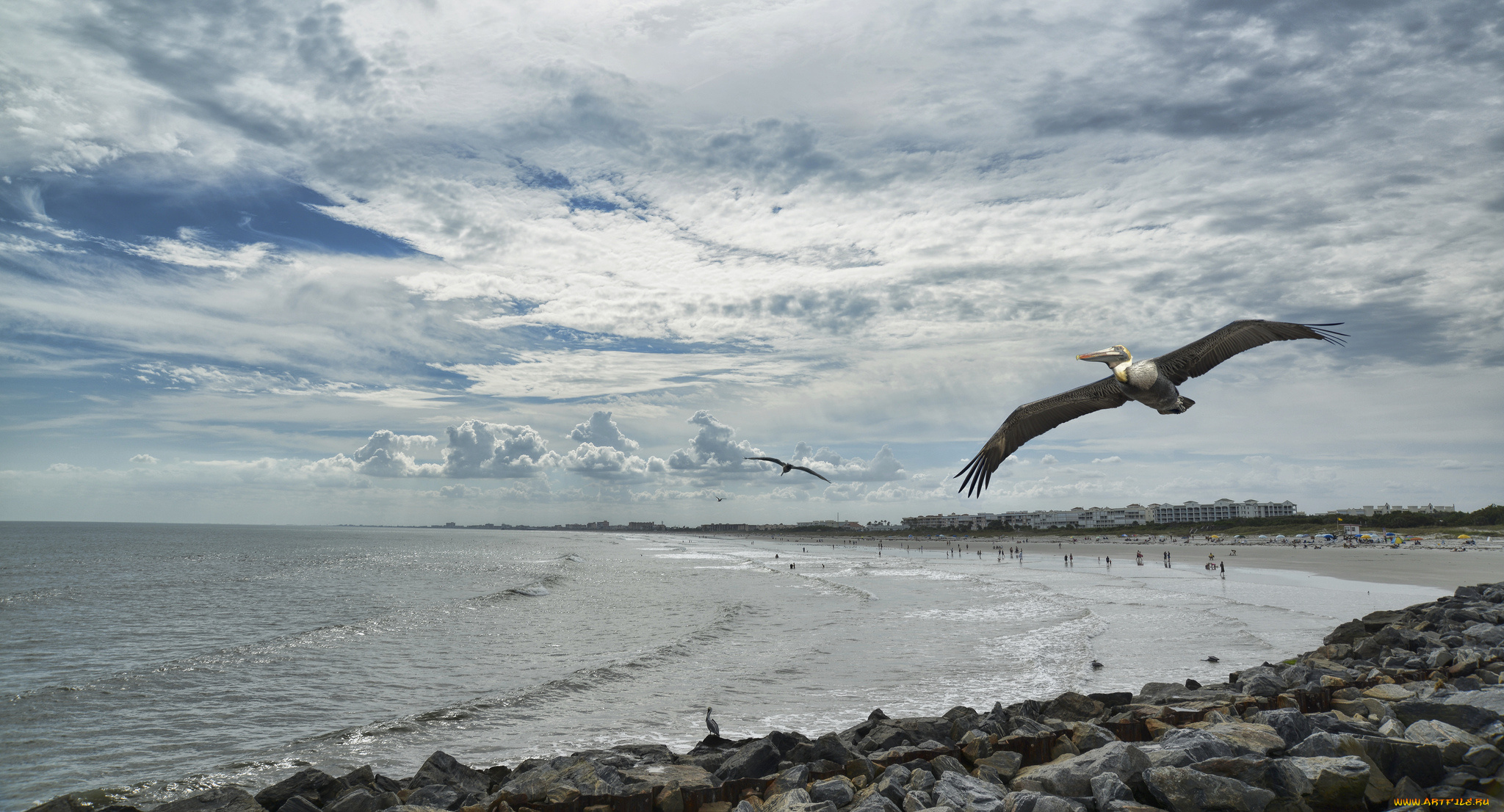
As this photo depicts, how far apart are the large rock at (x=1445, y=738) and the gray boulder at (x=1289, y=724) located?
811mm

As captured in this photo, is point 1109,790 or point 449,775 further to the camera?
point 449,775

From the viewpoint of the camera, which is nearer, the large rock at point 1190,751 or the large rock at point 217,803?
→ the large rock at point 1190,751

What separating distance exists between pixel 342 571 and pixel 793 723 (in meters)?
65.0

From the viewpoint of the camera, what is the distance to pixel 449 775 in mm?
9023

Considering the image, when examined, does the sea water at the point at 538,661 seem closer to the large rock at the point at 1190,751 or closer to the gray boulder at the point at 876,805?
the gray boulder at the point at 876,805

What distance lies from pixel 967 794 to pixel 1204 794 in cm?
179

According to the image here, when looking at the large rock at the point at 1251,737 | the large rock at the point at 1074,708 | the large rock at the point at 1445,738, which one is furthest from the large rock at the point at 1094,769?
the large rock at the point at 1074,708

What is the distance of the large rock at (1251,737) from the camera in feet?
22.6

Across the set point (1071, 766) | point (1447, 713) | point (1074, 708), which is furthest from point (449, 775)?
point (1447, 713)

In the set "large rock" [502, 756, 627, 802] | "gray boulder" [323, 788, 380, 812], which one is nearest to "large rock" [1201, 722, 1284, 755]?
"large rock" [502, 756, 627, 802]

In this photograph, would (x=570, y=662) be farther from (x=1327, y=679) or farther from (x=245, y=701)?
(x=1327, y=679)

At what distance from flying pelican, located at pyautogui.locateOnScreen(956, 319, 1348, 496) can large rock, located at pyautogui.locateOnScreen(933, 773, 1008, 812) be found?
2540 mm

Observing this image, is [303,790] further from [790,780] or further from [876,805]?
[876,805]

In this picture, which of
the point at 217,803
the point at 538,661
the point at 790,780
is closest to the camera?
the point at 790,780
